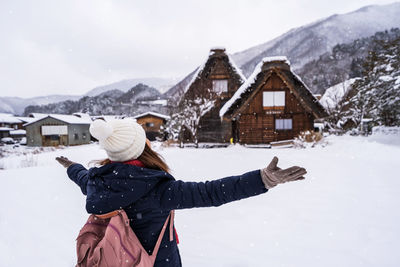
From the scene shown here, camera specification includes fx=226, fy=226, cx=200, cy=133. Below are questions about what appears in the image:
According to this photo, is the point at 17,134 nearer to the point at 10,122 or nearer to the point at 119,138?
the point at 10,122

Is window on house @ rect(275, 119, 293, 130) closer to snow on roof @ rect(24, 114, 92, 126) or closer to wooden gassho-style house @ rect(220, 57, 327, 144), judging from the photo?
wooden gassho-style house @ rect(220, 57, 327, 144)

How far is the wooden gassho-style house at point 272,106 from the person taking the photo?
15.9 meters

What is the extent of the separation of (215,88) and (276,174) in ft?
62.9

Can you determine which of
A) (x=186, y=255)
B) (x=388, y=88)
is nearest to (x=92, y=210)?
(x=186, y=255)

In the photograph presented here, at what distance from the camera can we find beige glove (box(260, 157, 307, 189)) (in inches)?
49.8

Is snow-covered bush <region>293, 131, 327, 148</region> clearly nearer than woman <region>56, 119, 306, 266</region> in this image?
No

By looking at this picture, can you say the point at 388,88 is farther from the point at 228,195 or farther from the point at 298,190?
the point at 228,195

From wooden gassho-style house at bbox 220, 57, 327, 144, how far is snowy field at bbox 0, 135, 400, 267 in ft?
33.7

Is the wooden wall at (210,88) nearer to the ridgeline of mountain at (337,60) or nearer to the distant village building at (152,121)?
the distant village building at (152,121)

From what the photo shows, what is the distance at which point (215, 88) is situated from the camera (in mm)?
19953

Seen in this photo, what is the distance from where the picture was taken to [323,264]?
2.81 m

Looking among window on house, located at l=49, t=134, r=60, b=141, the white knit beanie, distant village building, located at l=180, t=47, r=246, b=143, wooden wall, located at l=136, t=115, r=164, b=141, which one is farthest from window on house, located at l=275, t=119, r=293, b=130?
window on house, located at l=49, t=134, r=60, b=141

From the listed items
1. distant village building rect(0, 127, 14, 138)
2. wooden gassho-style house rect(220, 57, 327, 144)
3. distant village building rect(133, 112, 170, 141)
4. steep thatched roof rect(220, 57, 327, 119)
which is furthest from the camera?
distant village building rect(0, 127, 14, 138)

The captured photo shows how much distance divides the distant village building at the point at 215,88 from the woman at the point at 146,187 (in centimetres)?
1786
